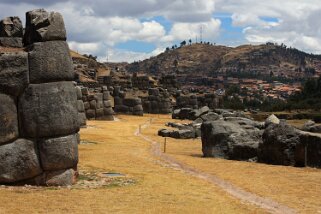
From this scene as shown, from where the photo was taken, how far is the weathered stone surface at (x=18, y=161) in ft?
49.9

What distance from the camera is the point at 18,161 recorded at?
50.4 feet

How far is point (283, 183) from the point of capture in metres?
17.8

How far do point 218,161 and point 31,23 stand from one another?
11527 mm

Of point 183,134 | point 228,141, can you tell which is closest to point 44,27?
point 228,141

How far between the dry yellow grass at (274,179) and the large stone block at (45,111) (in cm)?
627

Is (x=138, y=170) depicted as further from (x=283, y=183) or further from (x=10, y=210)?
(x=10, y=210)

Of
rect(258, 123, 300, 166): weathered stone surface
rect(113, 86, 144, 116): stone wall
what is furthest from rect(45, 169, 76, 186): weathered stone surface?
rect(113, 86, 144, 116): stone wall

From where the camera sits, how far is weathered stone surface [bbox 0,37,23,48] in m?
17.4

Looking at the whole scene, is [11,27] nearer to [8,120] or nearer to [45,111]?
[45,111]

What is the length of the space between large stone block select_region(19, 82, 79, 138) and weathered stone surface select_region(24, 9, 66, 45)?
1.51m

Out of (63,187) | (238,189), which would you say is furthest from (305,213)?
(63,187)

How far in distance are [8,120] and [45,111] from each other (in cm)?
113

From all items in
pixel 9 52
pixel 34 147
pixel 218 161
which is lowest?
pixel 218 161

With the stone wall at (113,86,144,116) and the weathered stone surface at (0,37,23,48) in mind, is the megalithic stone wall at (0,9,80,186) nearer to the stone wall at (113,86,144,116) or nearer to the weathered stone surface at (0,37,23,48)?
the weathered stone surface at (0,37,23,48)
